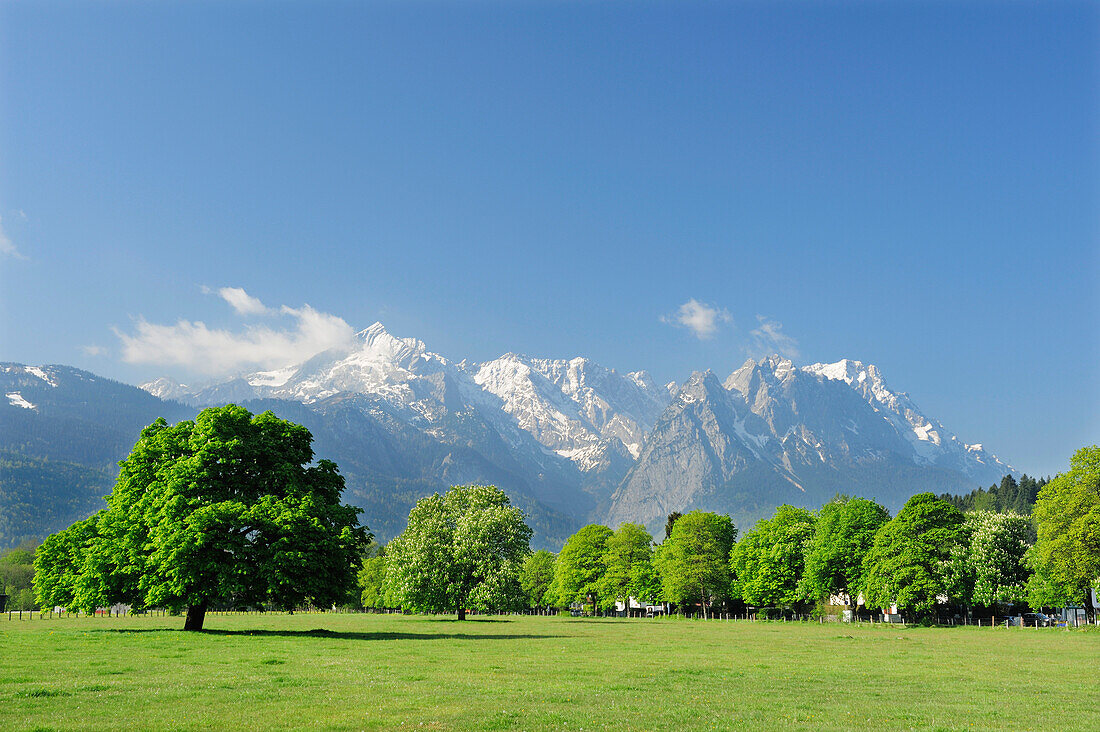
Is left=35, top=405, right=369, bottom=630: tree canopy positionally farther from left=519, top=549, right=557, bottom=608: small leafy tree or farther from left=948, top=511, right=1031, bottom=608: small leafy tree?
left=519, top=549, right=557, bottom=608: small leafy tree

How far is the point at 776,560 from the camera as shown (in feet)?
422

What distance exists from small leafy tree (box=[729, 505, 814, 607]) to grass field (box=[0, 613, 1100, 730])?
79432 mm

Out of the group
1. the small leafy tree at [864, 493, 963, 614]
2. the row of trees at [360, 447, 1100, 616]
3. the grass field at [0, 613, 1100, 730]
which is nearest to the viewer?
the grass field at [0, 613, 1100, 730]

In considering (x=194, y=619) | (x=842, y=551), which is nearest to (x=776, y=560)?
(x=842, y=551)

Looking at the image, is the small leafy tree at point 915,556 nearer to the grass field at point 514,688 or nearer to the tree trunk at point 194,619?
the grass field at point 514,688

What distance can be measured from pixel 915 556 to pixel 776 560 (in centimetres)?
2987

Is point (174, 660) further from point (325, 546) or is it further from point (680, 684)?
point (680, 684)

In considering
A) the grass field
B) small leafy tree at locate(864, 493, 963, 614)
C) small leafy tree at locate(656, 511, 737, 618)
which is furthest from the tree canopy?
small leafy tree at locate(656, 511, 737, 618)

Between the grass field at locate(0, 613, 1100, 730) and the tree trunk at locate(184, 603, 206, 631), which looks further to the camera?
the tree trunk at locate(184, 603, 206, 631)

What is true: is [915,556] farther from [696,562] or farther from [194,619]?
[194,619]

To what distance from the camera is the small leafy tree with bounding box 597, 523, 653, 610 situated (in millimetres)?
149250

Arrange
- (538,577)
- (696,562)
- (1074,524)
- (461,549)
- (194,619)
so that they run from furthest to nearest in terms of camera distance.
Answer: (538,577) < (696,562) < (461,549) < (1074,524) < (194,619)

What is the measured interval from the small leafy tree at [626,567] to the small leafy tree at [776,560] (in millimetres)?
20002

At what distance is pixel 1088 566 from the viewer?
8162 centimetres
